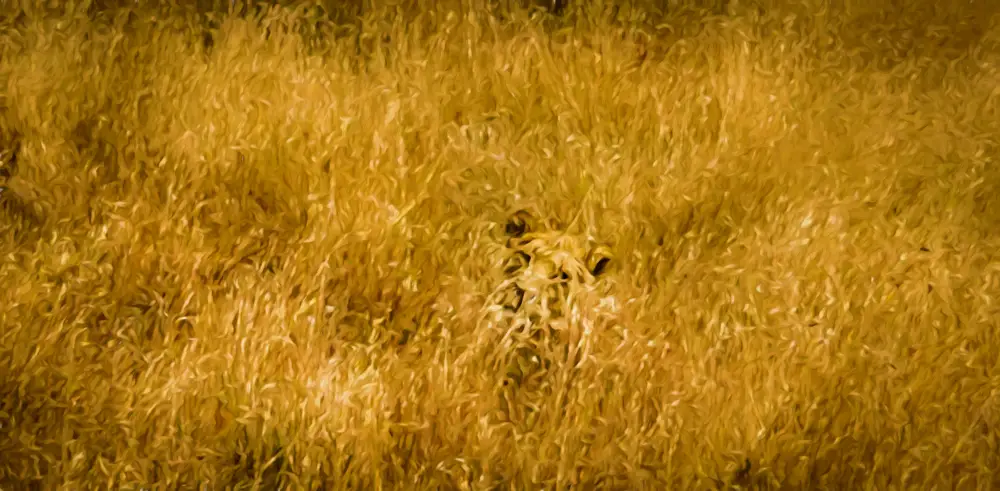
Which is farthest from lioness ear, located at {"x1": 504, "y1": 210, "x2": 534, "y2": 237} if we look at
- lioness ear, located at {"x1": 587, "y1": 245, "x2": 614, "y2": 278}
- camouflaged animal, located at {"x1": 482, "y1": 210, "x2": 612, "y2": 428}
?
lioness ear, located at {"x1": 587, "y1": 245, "x2": 614, "y2": 278}

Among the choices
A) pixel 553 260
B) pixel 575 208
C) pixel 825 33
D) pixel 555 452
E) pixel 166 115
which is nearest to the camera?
pixel 555 452

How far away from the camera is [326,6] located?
8.39 ft

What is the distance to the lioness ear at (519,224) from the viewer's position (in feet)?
6.84

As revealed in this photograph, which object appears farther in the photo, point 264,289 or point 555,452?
point 264,289

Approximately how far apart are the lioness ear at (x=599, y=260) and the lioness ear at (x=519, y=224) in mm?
181

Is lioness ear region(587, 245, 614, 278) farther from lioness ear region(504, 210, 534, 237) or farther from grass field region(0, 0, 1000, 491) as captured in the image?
lioness ear region(504, 210, 534, 237)

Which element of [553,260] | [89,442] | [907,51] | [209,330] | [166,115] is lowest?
[89,442]

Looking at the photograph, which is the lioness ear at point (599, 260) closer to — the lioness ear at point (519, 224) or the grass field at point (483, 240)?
the grass field at point (483, 240)

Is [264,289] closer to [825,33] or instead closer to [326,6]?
[326,6]

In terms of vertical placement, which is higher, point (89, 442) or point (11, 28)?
point (11, 28)

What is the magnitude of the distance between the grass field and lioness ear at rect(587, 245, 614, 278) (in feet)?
0.10

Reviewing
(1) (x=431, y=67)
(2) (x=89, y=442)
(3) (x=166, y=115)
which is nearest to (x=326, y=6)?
(1) (x=431, y=67)

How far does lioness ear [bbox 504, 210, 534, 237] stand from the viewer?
6.84ft

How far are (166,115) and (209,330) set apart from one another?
728 millimetres
